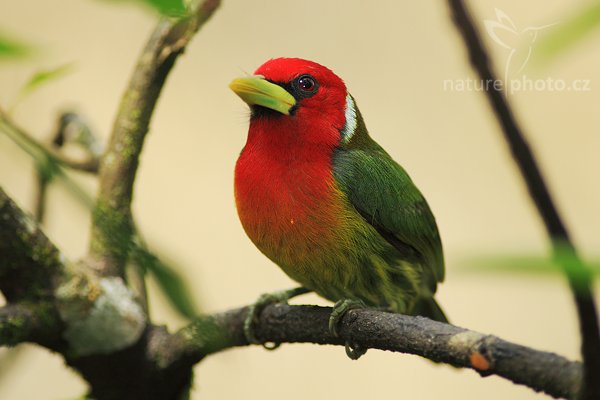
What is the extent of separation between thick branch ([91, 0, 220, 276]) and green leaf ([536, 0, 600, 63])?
140cm

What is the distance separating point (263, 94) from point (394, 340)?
654mm

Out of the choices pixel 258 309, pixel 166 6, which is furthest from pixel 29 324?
pixel 166 6

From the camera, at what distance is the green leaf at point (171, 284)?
62 centimetres

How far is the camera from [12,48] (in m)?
0.51

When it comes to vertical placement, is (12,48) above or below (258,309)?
above

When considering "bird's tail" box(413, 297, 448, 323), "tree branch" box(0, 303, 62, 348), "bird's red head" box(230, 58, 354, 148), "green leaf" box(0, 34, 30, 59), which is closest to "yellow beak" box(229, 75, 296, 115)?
"bird's red head" box(230, 58, 354, 148)

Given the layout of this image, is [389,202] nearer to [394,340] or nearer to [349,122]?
[349,122]

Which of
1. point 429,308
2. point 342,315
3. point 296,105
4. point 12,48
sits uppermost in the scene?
point 12,48

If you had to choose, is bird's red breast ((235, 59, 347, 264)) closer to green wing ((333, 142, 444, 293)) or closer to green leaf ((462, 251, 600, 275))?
green wing ((333, 142, 444, 293))

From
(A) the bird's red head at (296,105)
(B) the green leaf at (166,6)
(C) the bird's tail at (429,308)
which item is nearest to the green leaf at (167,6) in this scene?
(B) the green leaf at (166,6)

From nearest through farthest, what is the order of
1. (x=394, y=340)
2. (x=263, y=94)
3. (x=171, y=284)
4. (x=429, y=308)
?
1. (x=171, y=284)
2. (x=394, y=340)
3. (x=263, y=94)
4. (x=429, y=308)

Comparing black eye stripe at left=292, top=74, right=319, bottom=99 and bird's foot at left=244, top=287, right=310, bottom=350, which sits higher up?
black eye stripe at left=292, top=74, right=319, bottom=99

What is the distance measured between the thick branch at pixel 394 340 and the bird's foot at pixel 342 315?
1cm

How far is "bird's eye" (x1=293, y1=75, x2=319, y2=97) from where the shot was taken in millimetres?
1812
